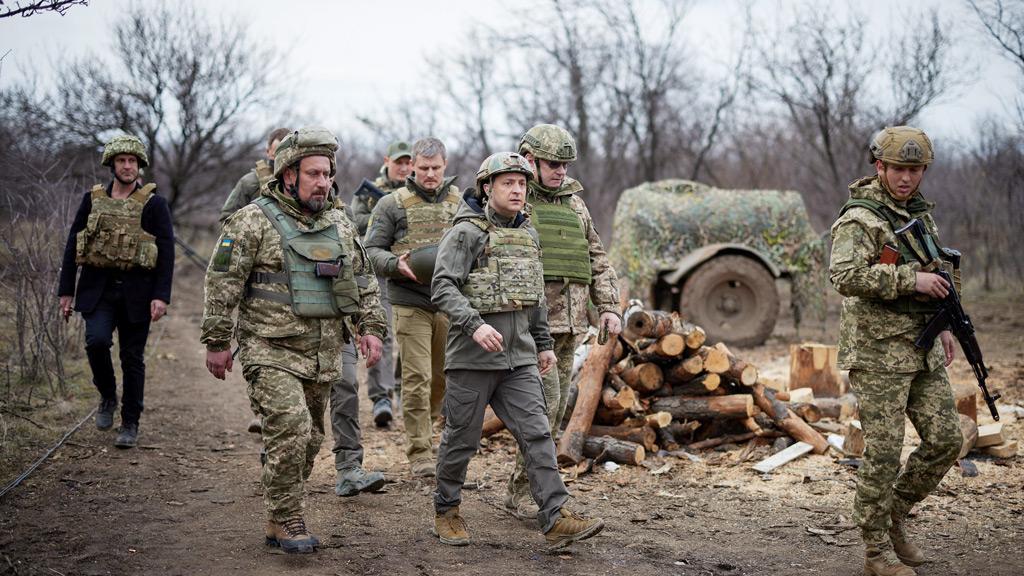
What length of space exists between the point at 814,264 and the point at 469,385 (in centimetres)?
925

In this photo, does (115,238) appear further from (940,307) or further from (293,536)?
(940,307)

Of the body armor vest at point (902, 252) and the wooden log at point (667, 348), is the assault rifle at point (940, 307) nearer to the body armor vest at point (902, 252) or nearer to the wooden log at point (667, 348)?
the body armor vest at point (902, 252)

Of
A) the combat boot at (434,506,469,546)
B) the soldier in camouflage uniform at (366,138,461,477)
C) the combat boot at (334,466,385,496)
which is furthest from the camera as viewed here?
the soldier in camouflage uniform at (366,138,461,477)

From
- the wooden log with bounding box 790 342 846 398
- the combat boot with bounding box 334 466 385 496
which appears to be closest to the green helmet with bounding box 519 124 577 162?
the combat boot with bounding box 334 466 385 496

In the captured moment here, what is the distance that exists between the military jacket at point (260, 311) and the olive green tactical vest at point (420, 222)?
183 centimetres

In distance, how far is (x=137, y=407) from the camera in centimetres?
698

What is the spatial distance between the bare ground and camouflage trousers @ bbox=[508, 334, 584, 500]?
0.21 meters

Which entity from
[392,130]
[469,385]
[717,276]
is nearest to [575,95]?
[392,130]

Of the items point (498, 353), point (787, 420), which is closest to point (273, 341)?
point (498, 353)

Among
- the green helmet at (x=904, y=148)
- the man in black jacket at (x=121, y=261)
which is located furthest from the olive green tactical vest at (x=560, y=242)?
the man in black jacket at (x=121, y=261)

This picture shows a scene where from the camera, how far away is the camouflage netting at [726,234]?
512 inches

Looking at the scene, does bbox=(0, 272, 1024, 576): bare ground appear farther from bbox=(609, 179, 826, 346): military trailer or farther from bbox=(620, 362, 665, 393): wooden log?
bbox=(609, 179, 826, 346): military trailer

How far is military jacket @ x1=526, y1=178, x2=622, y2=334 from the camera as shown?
17.9ft

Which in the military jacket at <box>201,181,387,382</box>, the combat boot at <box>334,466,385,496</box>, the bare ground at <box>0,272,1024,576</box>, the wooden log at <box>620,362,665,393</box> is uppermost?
the military jacket at <box>201,181,387,382</box>
